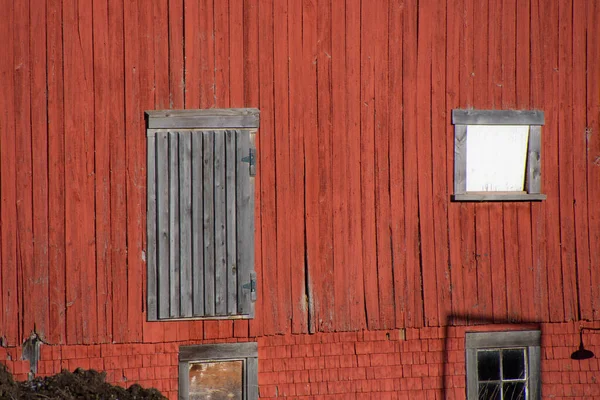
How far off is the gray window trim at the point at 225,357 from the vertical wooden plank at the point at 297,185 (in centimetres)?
50

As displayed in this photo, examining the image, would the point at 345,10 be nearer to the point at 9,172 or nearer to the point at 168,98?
the point at 168,98

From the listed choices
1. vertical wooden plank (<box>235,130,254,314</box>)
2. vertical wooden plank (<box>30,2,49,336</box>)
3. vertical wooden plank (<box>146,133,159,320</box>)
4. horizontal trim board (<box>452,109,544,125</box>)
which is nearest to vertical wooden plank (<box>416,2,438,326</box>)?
horizontal trim board (<box>452,109,544,125</box>)

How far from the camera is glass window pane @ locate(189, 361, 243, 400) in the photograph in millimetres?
7461

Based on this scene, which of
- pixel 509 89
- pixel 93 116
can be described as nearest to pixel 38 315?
pixel 93 116

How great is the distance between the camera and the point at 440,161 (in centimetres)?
768

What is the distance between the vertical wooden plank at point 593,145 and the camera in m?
7.86

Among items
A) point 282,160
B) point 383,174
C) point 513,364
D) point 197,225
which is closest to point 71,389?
point 197,225

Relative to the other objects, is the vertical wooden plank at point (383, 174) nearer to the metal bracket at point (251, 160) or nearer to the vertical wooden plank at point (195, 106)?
the metal bracket at point (251, 160)

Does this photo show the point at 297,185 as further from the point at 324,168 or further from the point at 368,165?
the point at 368,165

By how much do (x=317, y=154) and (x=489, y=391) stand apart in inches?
121

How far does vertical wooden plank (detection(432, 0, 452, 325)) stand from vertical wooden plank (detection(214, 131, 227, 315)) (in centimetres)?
214

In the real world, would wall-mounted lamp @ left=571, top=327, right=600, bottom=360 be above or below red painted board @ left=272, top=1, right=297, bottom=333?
below

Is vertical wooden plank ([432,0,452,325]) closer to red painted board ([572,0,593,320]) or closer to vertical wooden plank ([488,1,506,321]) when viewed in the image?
vertical wooden plank ([488,1,506,321])

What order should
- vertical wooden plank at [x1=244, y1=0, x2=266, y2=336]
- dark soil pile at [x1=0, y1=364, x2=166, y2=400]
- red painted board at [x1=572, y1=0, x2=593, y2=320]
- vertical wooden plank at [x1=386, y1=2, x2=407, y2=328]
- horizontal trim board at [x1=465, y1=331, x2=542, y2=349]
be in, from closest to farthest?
dark soil pile at [x1=0, y1=364, x2=166, y2=400], vertical wooden plank at [x1=244, y1=0, x2=266, y2=336], vertical wooden plank at [x1=386, y1=2, x2=407, y2=328], horizontal trim board at [x1=465, y1=331, x2=542, y2=349], red painted board at [x1=572, y1=0, x2=593, y2=320]
